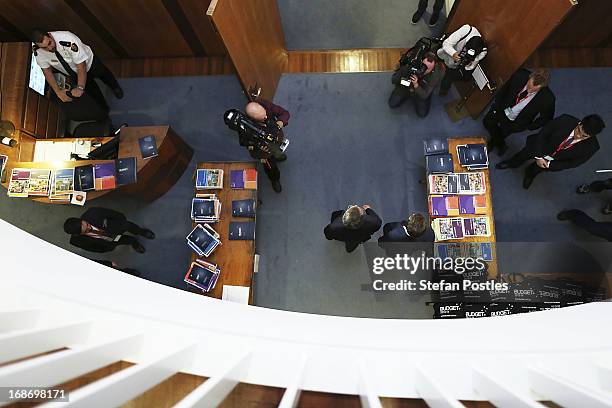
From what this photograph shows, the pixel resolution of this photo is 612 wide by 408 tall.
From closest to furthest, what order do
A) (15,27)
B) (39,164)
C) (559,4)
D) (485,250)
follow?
(559,4) < (485,250) < (39,164) < (15,27)

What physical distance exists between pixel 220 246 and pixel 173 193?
4.55 ft

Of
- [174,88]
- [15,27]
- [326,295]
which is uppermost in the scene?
[15,27]

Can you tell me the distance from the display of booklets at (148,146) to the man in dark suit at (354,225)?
7.35 feet

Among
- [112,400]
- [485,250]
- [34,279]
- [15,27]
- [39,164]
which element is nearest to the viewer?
[112,400]

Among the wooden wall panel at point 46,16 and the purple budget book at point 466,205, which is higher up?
the wooden wall panel at point 46,16

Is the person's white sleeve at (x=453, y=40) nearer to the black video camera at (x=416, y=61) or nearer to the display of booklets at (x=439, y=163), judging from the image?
the black video camera at (x=416, y=61)

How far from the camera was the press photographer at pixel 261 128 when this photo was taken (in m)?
4.36

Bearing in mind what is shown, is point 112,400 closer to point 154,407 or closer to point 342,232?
point 154,407

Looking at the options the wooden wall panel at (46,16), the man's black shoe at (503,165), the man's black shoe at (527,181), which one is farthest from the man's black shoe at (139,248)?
the man's black shoe at (527,181)

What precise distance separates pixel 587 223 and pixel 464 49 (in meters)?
2.49

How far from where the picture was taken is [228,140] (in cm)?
573

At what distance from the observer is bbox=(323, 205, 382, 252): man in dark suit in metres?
4.06

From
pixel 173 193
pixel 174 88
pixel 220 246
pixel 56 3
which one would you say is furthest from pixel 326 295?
pixel 56 3

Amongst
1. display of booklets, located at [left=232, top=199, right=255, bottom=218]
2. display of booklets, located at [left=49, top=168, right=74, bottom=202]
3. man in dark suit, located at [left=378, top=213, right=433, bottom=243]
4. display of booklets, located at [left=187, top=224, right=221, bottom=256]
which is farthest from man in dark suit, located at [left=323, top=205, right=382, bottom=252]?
display of booklets, located at [left=49, top=168, right=74, bottom=202]
